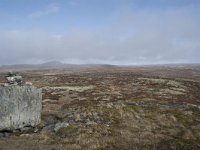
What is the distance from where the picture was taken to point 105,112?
44.1 m

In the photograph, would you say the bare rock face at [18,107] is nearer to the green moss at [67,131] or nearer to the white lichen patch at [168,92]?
the green moss at [67,131]

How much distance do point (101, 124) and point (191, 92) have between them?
33.8m

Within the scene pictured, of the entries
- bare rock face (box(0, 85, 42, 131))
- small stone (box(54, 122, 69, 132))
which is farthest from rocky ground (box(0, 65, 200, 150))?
bare rock face (box(0, 85, 42, 131))

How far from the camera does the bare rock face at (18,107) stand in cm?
3734

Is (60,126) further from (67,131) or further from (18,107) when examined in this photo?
(18,107)

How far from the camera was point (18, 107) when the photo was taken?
38281 mm

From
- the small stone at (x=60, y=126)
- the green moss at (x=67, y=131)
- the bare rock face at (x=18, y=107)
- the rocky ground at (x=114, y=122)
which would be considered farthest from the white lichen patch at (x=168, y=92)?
the bare rock face at (x=18, y=107)

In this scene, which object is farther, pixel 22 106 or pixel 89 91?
pixel 89 91

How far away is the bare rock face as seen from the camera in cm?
3734

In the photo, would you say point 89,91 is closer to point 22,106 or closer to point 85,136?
point 22,106

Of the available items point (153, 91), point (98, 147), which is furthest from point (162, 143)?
point (153, 91)

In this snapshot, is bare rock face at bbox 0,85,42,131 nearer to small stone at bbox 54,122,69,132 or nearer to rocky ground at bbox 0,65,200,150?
rocky ground at bbox 0,65,200,150

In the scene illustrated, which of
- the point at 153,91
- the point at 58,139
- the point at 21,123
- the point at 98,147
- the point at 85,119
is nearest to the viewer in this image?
the point at 98,147

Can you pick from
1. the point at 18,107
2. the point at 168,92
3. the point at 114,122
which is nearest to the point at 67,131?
the point at 114,122
